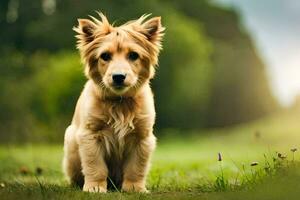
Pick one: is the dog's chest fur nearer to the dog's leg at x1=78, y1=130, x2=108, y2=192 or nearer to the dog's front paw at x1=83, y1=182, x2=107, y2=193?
the dog's leg at x1=78, y1=130, x2=108, y2=192

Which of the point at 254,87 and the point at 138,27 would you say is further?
the point at 254,87

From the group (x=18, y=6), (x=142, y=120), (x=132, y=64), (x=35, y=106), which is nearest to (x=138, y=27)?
(x=132, y=64)

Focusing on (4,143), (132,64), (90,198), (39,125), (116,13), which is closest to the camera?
(90,198)

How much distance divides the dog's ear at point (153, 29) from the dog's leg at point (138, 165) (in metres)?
0.99

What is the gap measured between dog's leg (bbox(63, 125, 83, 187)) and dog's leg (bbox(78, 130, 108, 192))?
0.44 m

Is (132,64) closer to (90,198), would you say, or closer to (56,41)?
(90,198)

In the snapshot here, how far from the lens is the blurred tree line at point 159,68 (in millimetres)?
27344

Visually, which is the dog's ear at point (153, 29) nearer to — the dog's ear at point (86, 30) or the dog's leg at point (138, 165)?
the dog's ear at point (86, 30)

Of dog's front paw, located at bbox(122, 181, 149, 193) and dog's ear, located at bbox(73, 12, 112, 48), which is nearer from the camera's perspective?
dog's front paw, located at bbox(122, 181, 149, 193)

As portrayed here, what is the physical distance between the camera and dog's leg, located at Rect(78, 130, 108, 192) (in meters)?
7.55

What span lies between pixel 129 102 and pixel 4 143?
16.6m

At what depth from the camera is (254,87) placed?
148ft

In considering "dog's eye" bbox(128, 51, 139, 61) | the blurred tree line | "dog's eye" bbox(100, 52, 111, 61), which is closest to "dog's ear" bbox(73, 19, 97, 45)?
"dog's eye" bbox(100, 52, 111, 61)

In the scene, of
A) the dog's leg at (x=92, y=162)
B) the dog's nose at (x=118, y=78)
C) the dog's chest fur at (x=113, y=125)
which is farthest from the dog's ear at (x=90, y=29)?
the dog's leg at (x=92, y=162)
